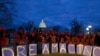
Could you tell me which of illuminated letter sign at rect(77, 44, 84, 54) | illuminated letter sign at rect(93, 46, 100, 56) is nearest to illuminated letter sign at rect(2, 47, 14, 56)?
illuminated letter sign at rect(93, 46, 100, 56)

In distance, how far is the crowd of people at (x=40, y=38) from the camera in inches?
630

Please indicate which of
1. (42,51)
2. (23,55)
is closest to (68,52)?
(42,51)

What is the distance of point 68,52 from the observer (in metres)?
25.2

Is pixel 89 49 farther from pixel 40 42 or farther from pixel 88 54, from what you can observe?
pixel 40 42

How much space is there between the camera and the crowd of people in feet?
52.5

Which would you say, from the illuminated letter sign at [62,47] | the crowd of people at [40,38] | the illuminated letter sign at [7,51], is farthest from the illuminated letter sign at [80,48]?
the illuminated letter sign at [7,51]

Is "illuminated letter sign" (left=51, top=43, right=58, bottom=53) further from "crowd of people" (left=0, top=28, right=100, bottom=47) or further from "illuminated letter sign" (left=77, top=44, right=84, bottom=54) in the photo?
"illuminated letter sign" (left=77, top=44, right=84, bottom=54)

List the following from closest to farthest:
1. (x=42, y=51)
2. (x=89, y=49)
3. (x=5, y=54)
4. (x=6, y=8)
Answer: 1. (x=5, y=54)
2. (x=89, y=49)
3. (x=42, y=51)
4. (x=6, y=8)

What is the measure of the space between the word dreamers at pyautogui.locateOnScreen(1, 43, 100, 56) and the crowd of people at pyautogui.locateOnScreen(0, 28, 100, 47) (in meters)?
0.41

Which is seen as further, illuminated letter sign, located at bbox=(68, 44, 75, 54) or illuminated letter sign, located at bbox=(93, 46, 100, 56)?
illuminated letter sign, located at bbox=(68, 44, 75, 54)

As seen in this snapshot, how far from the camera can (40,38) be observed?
26.0 metres

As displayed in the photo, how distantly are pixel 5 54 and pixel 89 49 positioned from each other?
7033 millimetres

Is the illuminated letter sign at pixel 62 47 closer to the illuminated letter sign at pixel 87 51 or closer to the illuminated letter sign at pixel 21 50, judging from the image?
the illuminated letter sign at pixel 87 51

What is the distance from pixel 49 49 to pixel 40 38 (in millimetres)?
1233
